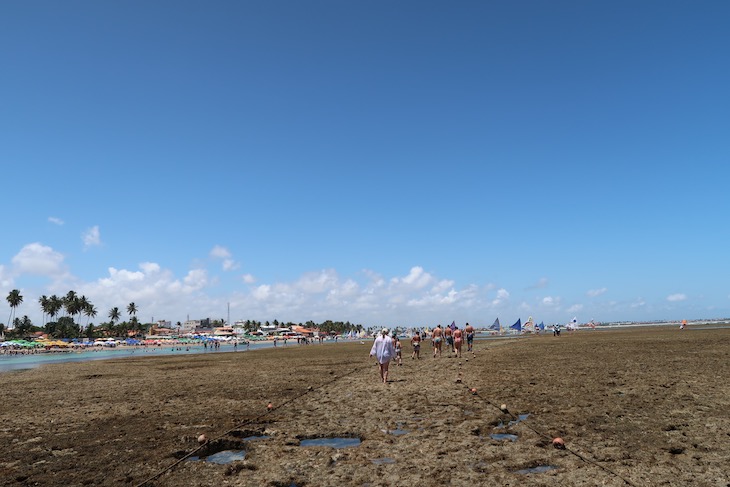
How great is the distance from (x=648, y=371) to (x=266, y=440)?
56.9 ft

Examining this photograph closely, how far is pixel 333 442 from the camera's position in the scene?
981 cm

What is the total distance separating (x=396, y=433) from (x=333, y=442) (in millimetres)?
1494

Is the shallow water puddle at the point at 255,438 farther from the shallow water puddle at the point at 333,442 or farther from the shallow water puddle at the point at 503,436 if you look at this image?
the shallow water puddle at the point at 503,436

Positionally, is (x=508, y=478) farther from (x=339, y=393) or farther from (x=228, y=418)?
(x=339, y=393)

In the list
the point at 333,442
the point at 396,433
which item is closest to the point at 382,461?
the point at 333,442

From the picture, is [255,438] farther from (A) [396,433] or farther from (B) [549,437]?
(B) [549,437]

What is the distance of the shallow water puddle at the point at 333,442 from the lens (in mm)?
9526

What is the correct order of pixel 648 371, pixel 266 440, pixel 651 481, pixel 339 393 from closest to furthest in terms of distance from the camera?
pixel 651 481 → pixel 266 440 → pixel 339 393 → pixel 648 371

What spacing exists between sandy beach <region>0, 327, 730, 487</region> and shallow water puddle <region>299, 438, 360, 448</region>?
123mm

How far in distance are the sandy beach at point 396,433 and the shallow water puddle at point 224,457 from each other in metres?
0.14

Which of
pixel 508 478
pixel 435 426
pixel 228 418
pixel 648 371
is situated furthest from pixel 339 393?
pixel 648 371

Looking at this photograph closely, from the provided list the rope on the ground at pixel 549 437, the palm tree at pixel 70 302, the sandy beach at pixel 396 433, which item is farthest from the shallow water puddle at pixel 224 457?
the palm tree at pixel 70 302

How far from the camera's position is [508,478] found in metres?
7.05

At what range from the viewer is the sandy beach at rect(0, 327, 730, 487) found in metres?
7.46
